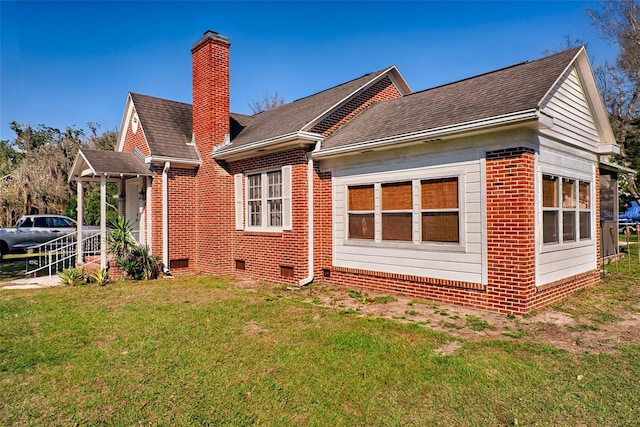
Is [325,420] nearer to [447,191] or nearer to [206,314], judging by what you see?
[206,314]

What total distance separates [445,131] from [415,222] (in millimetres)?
1858

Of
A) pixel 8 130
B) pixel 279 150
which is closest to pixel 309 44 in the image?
pixel 279 150

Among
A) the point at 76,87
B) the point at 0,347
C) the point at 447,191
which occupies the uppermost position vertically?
the point at 76,87

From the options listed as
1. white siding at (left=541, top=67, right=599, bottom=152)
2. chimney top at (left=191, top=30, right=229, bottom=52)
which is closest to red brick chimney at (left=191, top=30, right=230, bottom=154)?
chimney top at (left=191, top=30, right=229, bottom=52)

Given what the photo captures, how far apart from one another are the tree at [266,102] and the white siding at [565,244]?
33.5 meters

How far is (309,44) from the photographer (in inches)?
1009

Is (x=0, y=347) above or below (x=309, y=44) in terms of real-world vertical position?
below

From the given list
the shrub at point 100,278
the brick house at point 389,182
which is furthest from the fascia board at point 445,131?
the shrub at point 100,278

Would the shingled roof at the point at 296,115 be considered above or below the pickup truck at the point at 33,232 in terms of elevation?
above

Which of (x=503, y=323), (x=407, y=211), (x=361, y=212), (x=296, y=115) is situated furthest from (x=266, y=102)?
(x=503, y=323)

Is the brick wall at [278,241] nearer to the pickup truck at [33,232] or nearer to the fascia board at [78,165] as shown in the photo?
the fascia board at [78,165]

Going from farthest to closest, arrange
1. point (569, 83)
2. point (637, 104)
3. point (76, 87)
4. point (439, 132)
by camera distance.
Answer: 1. point (637, 104)
2. point (76, 87)
3. point (569, 83)
4. point (439, 132)

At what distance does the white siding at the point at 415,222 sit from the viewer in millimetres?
7211

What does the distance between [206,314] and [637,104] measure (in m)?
32.0
